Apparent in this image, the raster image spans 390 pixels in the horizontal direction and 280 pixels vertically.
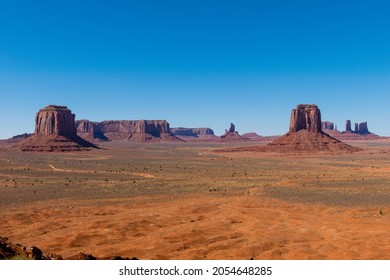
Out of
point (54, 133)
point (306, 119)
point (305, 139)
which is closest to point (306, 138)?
point (305, 139)

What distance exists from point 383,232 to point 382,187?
23.3m

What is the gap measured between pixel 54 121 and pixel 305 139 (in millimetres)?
96890

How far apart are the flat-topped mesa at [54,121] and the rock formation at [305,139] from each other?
230 feet

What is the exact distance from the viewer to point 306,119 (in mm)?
138500

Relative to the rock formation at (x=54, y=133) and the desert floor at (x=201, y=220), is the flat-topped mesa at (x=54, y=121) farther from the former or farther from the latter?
the desert floor at (x=201, y=220)

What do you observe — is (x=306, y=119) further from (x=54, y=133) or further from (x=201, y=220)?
(x=201, y=220)

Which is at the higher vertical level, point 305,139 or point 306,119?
point 306,119

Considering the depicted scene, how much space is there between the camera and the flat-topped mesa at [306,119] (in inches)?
5386

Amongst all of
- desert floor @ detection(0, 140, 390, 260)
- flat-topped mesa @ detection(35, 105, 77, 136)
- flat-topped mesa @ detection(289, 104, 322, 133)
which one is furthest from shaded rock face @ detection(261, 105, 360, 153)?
desert floor @ detection(0, 140, 390, 260)

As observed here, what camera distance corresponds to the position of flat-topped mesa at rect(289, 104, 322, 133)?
136800 millimetres

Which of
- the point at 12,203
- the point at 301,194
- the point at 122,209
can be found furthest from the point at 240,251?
the point at 12,203

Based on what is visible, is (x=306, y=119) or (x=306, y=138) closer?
(x=306, y=138)
